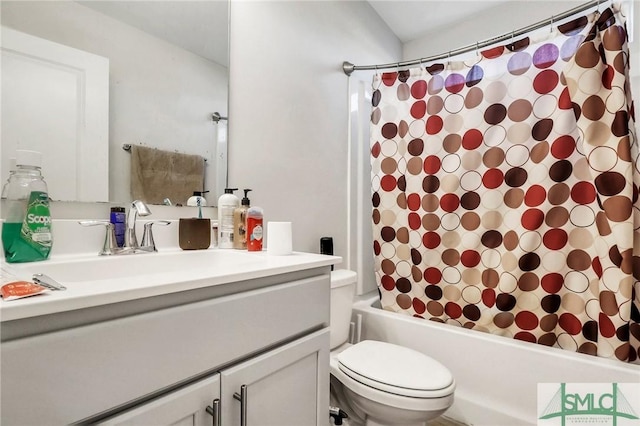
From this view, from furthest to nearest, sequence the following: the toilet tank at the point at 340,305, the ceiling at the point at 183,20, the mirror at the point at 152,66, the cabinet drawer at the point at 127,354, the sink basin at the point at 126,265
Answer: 1. the toilet tank at the point at 340,305
2. the ceiling at the point at 183,20
3. the mirror at the point at 152,66
4. the sink basin at the point at 126,265
5. the cabinet drawer at the point at 127,354

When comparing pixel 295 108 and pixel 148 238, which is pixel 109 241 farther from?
pixel 295 108

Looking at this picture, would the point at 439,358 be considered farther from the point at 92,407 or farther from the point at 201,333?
the point at 92,407

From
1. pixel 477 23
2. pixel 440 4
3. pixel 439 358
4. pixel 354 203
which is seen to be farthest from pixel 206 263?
pixel 477 23

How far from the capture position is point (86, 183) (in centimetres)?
88

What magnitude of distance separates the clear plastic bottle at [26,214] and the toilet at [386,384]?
3.35ft

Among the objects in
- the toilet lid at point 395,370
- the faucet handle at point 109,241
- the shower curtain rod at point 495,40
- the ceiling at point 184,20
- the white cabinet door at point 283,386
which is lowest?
the toilet lid at point 395,370

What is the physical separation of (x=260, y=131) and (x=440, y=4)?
1670 millimetres

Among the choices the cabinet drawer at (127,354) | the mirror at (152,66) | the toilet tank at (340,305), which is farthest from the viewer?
the toilet tank at (340,305)

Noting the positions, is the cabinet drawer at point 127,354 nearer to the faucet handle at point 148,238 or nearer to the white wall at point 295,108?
the faucet handle at point 148,238

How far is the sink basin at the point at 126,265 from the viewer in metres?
0.71

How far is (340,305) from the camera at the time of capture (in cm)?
141

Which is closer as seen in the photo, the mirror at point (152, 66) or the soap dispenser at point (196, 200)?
the mirror at point (152, 66)

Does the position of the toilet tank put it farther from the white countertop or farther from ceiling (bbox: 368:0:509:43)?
ceiling (bbox: 368:0:509:43)

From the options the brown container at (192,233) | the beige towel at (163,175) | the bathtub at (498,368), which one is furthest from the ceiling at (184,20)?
the bathtub at (498,368)
